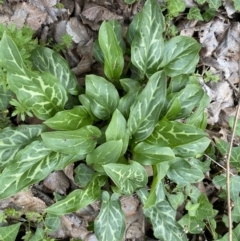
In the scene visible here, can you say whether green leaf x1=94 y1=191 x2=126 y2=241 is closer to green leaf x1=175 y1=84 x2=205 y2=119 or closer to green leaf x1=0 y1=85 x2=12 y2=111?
green leaf x1=175 y1=84 x2=205 y2=119

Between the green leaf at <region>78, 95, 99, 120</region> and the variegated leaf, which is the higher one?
the green leaf at <region>78, 95, 99, 120</region>

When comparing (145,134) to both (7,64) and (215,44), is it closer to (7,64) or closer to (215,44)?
(7,64)

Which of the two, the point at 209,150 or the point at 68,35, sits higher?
the point at 68,35

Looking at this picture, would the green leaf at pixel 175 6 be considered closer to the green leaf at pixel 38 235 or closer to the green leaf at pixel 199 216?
the green leaf at pixel 199 216

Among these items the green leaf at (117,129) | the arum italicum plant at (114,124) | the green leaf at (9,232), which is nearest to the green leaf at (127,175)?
the arum italicum plant at (114,124)

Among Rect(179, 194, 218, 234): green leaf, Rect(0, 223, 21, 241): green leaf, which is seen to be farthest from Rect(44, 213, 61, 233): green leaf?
Rect(179, 194, 218, 234): green leaf

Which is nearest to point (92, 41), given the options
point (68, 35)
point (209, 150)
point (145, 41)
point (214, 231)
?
point (68, 35)
